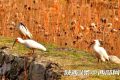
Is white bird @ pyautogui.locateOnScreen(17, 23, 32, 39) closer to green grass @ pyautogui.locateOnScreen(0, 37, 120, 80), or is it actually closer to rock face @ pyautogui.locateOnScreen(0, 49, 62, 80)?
green grass @ pyautogui.locateOnScreen(0, 37, 120, 80)

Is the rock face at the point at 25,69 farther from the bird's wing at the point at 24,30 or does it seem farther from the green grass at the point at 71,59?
the bird's wing at the point at 24,30

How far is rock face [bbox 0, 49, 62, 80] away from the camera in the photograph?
260 inches

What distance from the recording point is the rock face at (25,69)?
21.6 ft

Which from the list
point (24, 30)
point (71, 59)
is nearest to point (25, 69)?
point (71, 59)

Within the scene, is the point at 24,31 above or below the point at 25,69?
above

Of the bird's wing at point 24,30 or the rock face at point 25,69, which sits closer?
the rock face at point 25,69

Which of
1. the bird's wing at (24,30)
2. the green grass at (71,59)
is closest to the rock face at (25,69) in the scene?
the green grass at (71,59)

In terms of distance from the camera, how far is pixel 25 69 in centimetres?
707

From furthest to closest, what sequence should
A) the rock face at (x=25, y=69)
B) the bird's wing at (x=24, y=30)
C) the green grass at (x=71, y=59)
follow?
the bird's wing at (x=24, y=30) < the rock face at (x=25, y=69) < the green grass at (x=71, y=59)

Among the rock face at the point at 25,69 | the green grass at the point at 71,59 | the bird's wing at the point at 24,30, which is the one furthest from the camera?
the bird's wing at the point at 24,30

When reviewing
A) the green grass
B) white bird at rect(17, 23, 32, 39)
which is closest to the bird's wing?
white bird at rect(17, 23, 32, 39)

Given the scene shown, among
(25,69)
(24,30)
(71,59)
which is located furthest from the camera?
(24,30)

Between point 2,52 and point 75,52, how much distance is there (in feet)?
3.84

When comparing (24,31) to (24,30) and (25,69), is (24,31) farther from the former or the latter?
(25,69)
